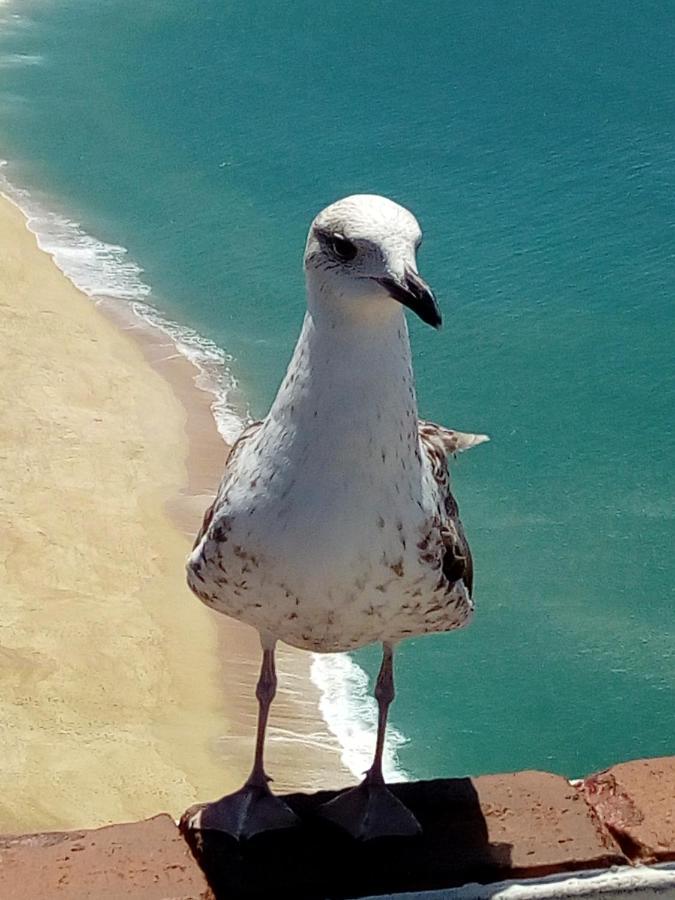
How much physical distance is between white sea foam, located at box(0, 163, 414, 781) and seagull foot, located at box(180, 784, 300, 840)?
4810 mm

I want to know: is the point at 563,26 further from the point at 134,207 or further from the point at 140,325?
the point at 140,325

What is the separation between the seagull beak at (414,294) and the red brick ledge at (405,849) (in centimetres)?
135

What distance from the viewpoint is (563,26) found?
74.2ft

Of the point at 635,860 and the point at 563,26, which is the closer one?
the point at 635,860

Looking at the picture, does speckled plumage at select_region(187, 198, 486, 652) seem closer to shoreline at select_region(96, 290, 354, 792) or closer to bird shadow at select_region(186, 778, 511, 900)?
bird shadow at select_region(186, 778, 511, 900)

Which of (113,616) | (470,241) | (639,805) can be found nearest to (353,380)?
(639,805)

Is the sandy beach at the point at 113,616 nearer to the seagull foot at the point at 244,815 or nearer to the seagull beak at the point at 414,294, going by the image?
the seagull foot at the point at 244,815

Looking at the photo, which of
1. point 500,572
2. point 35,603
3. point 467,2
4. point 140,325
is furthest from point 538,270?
point 467,2

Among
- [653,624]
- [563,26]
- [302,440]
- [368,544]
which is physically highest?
[302,440]

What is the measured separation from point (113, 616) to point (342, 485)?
22.4ft

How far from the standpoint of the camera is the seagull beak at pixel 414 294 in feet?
10.6

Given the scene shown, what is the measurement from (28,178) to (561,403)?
302 inches

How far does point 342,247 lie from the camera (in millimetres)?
3348

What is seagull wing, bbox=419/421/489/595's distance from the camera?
12.2ft
